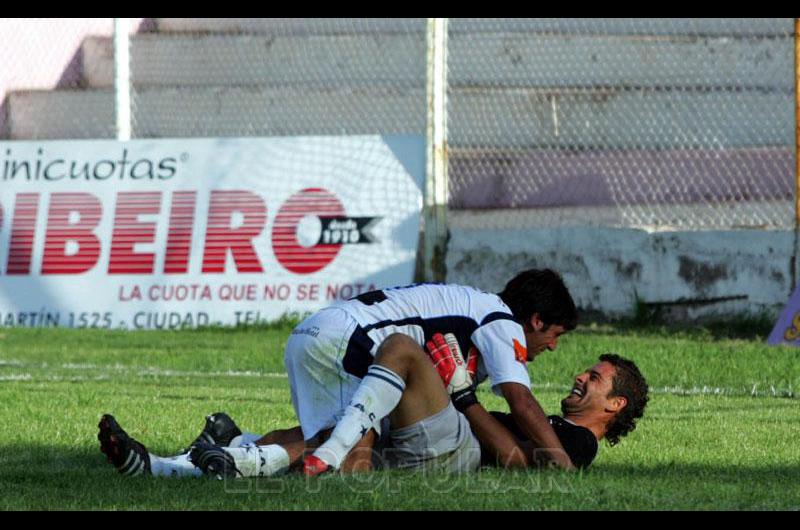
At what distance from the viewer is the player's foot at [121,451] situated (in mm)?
6836

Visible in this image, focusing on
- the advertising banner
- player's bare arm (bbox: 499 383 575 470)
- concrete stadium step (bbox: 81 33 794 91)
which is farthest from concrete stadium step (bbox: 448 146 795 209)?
player's bare arm (bbox: 499 383 575 470)

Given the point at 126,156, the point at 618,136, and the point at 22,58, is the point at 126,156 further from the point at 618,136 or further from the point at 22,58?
the point at 618,136

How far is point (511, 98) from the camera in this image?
1789 cm

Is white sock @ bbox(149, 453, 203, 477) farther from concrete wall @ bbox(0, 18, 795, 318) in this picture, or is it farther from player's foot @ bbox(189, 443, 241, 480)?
concrete wall @ bbox(0, 18, 795, 318)

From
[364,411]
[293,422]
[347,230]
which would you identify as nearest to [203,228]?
[347,230]

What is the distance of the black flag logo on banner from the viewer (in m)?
15.8

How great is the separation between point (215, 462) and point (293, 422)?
2.65 meters

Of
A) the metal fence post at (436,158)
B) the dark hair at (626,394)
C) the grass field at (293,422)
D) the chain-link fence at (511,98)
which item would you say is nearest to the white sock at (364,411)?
the grass field at (293,422)

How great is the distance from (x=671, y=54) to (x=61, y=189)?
6.68m

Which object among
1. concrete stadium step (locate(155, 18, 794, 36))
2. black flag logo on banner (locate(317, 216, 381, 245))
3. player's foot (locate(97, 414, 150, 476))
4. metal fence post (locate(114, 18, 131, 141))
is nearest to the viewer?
player's foot (locate(97, 414, 150, 476))

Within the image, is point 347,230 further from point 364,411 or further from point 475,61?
point 364,411

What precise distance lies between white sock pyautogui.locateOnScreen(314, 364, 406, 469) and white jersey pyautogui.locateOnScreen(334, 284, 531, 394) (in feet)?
1.02

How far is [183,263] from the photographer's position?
16.1 meters
